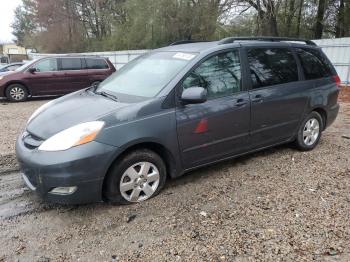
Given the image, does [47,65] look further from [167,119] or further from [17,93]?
[167,119]

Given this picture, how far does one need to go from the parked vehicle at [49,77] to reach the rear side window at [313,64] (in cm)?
786

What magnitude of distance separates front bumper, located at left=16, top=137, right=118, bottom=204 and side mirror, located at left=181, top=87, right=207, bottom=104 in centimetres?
96

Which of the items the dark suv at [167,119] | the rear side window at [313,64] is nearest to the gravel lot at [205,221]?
the dark suv at [167,119]

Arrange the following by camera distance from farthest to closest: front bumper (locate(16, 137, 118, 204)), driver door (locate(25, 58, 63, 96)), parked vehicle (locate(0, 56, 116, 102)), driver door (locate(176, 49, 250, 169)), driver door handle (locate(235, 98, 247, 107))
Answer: driver door (locate(25, 58, 63, 96))
parked vehicle (locate(0, 56, 116, 102))
driver door handle (locate(235, 98, 247, 107))
driver door (locate(176, 49, 250, 169))
front bumper (locate(16, 137, 118, 204))

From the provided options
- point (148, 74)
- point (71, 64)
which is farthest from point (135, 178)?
point (71, 64)

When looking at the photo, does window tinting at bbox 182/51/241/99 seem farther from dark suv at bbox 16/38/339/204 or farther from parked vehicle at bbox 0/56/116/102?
parked vehicle at bbox 0/56/116/102

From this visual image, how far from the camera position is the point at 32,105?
1060cm

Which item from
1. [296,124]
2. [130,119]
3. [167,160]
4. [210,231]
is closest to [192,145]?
[167,160]

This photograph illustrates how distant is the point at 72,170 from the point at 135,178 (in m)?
0.71

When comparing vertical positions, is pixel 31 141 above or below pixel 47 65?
below

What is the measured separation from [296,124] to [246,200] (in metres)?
1.90

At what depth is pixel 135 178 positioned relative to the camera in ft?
11.8

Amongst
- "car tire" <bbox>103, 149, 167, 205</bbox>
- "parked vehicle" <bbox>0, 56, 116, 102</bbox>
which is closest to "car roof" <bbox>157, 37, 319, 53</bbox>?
"car tire" <bbox>103, 149, 167, 205</bbox>

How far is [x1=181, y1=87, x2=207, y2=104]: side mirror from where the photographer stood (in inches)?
143
